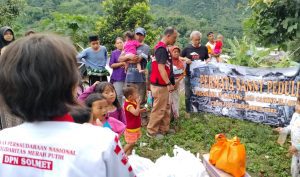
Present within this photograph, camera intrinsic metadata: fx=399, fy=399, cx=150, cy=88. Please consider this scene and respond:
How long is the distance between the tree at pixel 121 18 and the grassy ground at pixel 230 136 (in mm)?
9831

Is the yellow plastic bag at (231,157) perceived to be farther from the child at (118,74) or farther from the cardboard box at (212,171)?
A: the child at (118,74)

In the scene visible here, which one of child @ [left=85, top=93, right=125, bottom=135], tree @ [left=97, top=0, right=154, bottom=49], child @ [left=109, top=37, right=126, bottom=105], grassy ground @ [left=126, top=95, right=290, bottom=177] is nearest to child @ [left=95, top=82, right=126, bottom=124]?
child @ [left=85, top=93, right=125, bottom=135]

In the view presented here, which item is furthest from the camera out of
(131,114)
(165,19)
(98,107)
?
(165,19)

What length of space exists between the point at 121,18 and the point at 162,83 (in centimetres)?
1168

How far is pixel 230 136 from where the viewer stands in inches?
257

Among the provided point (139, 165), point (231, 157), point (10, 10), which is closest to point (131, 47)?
point (139, 165)

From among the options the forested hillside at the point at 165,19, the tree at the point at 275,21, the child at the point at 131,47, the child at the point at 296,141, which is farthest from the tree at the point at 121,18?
the child at the point at 296,141

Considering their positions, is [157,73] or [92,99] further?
[157,73]

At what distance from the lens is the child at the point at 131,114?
4965mm

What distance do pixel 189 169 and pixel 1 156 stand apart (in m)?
2.66

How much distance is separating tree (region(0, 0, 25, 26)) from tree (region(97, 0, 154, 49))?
3.74 meters

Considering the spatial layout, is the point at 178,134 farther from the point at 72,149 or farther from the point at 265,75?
the point at 72,149

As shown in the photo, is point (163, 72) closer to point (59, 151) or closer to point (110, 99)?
point (110, 99)

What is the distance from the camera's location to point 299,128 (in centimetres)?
445
